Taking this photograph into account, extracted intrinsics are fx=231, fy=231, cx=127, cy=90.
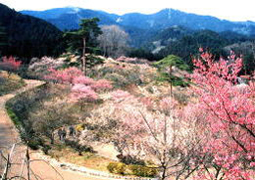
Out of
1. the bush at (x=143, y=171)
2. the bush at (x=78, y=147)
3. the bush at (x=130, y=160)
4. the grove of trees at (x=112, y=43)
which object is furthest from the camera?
the grove of trees at (x=112, y=43)

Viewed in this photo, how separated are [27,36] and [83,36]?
3404 centimetres

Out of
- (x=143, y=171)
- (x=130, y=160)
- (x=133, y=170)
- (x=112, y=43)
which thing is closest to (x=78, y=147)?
(x=130, y=160)

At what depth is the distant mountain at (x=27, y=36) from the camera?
4247cm

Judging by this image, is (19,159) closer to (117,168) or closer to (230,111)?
(117,168)

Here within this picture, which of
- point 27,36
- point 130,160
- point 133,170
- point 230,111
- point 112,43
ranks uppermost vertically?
point 27,36

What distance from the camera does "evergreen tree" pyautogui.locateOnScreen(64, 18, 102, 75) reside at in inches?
902

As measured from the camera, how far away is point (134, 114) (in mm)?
14328

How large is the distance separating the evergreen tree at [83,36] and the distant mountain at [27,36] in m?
19.6

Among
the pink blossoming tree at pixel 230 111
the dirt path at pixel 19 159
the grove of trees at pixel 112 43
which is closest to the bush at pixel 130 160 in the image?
the dirt path at pixel 19 159

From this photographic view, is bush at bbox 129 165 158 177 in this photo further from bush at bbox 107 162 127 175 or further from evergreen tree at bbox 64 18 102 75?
evergreen tree at bbox 64 18 102 75

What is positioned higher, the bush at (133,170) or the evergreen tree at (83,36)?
the evergreen tree at (83,36)

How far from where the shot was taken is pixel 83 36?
23.8 meters

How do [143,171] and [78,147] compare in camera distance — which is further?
[78,147]

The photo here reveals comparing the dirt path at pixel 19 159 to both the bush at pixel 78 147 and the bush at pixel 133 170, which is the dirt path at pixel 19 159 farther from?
the bush at pixel 78 147
